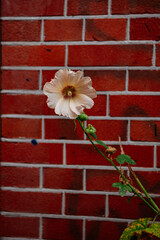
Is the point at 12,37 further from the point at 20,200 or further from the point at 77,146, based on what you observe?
the point at 20,200

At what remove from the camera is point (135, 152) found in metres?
0.98

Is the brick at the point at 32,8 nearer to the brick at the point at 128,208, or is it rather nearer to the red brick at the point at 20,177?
the red brick at the point at 20,177

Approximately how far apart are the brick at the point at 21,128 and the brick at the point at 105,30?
0.41 m

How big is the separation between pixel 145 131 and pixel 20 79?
0.56 m

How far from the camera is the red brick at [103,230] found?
1004 mm

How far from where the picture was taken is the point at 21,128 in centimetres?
102


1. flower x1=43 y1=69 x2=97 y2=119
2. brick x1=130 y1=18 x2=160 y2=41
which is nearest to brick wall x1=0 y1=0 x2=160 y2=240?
brick x1=130 y1=18 x2=160 y2=41

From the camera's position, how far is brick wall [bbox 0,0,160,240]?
38.1 inches

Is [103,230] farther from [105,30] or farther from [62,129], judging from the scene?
[105,30]

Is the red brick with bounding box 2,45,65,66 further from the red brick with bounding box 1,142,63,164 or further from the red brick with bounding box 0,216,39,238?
the red brick with bounding box 0,216,39,238

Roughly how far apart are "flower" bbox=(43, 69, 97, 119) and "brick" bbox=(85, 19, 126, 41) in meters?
0.32

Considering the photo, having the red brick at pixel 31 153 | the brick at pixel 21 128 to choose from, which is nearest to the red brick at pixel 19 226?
the red brick at pixel 31 153

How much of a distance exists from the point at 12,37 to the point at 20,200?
69 centimetres

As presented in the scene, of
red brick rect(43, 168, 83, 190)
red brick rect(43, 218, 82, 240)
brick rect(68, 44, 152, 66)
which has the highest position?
brick rect(68, 44, 152, 66)
